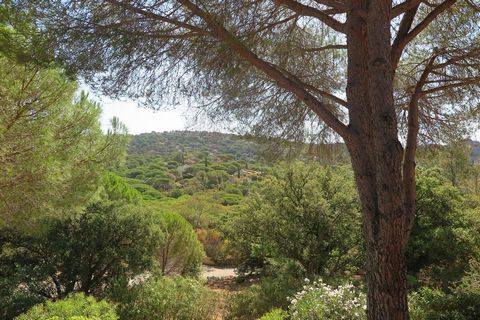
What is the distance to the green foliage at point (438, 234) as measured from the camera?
756 cm

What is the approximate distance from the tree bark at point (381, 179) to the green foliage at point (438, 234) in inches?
231

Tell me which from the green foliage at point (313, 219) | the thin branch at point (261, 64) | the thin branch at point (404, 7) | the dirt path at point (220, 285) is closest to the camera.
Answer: the thin branch at point (261, 64)

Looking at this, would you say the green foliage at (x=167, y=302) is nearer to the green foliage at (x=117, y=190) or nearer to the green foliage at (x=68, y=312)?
the green foliage at (x=68, y=312)

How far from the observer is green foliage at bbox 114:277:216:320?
6012 mm

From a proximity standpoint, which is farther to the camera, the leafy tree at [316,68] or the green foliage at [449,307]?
the green foliage at [449,307]

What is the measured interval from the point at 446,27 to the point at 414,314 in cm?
358

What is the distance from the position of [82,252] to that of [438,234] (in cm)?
742

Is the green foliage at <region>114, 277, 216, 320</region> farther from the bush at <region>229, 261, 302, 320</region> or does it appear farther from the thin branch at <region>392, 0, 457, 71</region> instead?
the thin branch at <region>392, 0, 457, 71</region>

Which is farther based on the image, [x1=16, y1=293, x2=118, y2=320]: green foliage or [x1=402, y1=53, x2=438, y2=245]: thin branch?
[x1=16, y1=293, x2=118, y2=320]: green foliage

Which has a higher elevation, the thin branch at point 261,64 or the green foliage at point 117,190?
the thin branch at point 261,64

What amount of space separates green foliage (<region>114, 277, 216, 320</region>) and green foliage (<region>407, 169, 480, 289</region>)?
4.44 metres

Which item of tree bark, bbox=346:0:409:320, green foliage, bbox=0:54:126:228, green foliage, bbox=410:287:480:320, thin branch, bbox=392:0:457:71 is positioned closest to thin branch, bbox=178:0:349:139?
tree bark, bbox=346:0:409:320

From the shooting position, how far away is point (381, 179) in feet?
8.02

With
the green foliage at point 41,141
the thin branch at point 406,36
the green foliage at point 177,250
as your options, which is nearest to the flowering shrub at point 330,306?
the thin branch at point 406,36
